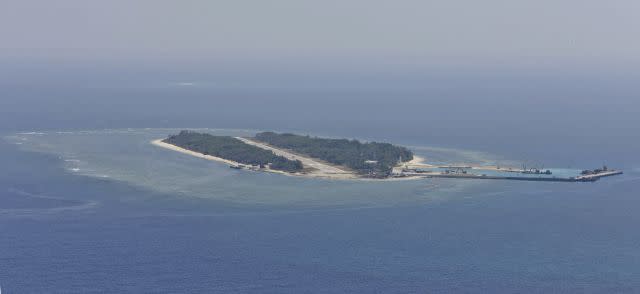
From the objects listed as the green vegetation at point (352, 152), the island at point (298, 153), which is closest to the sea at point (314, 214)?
the island at point (298, 153)

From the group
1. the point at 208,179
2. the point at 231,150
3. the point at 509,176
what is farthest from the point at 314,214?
the point at 231,150

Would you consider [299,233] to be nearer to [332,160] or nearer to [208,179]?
[208,179]

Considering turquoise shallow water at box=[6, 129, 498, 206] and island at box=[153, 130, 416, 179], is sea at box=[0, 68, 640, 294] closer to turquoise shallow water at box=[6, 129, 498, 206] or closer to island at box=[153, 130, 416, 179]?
turquoise shallow water at box=[6, 129, 498, 206]

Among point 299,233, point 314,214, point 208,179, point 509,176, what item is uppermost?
point 509,176

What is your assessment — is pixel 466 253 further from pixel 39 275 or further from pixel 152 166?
pixel 152 166

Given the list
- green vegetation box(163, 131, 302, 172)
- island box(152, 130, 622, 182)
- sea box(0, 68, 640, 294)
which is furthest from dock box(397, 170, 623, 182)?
green vegetation box(163, 131, 302, 172)

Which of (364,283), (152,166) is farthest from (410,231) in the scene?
(152,166)
